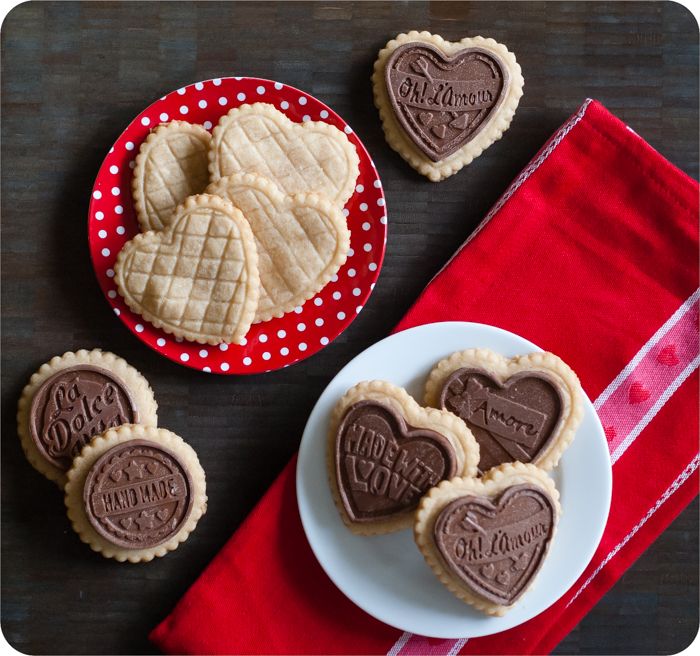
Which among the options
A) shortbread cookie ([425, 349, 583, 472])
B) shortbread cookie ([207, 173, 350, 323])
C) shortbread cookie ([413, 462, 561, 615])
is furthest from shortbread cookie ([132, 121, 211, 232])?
shortbread cookie ([413, 462, 561, 615])

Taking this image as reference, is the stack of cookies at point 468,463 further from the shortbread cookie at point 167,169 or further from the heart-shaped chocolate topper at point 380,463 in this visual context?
the shortbread cookie at point 167,169

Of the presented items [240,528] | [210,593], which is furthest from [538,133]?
[210,593]

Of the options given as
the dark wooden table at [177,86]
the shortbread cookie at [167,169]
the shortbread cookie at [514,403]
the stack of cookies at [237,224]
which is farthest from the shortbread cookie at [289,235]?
the shortbread cookie at [514,403]

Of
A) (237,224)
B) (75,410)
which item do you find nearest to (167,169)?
(237,224)

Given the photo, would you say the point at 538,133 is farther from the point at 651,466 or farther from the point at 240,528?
the point at 240,528

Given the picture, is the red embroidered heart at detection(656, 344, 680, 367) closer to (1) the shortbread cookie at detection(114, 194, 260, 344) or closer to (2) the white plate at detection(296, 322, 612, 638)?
(2) the white plate at detection(296, 322, 612, 638)

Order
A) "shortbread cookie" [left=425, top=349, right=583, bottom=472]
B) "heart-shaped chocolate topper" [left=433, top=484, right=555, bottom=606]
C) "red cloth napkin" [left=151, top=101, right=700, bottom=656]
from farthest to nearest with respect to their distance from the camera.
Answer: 1. "red cloth napkin" [left=151, top=101, right=700, bottom=656]
2. "shortbread cookie" [left=425, top=349, right=583, bottom=472]
3. "heart-shaped chocolate topper" [left=433, top=484, right=555, bottom=606]
